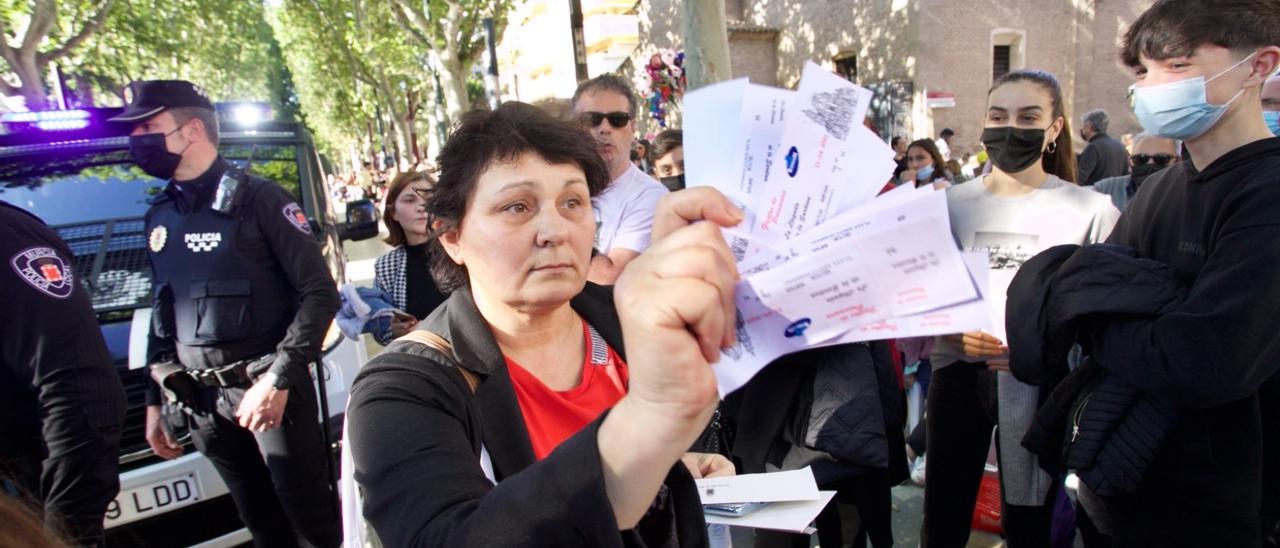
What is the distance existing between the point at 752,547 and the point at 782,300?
8.84 ft

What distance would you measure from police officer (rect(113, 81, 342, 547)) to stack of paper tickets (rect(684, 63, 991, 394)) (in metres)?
2.40

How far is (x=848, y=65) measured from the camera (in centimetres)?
1912

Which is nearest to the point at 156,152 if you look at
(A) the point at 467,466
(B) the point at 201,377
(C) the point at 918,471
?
(B) the point at 201,377

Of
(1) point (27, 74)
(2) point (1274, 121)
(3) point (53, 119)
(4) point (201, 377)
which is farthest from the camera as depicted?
(1) point (27, 74)

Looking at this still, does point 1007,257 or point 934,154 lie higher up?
point 934,154

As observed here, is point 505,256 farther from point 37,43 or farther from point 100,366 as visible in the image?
point 37,43

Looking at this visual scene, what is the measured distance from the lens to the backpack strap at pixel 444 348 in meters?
1.30

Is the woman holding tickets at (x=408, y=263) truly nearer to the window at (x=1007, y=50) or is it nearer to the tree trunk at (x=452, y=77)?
the tree trunk at (x=452, y=77)

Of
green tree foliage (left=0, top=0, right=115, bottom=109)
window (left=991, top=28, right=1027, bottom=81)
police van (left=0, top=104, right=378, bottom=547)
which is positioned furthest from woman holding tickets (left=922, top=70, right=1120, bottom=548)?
window (left=991, top=28, right=1027, bottom=81)

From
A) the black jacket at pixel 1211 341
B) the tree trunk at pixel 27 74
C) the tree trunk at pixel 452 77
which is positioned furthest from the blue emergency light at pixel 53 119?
the tree trunk at pixel 452 77

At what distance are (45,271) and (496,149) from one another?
5.67 ft

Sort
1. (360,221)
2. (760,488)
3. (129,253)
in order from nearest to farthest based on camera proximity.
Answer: (760,488), (129,253), (360,221)

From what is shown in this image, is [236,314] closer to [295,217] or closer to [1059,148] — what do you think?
[295,217]

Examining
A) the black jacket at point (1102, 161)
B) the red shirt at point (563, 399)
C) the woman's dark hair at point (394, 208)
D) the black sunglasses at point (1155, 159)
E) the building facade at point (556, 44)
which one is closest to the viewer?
the red shirt at point (563, 399)
